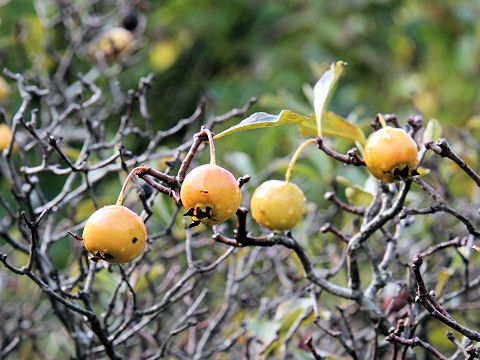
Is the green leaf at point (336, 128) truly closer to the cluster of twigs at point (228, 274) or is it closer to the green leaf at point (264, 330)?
the cluster of twigs at point (228, 274)

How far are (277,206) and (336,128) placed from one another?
13.7 inches

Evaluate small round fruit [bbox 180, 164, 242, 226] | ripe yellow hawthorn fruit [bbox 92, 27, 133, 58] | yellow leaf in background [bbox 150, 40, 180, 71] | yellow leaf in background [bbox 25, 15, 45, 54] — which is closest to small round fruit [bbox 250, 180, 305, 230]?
small round fruit [bbox 180, 164, 242, 226]

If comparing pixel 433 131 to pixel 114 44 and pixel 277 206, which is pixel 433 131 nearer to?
pixel 277 206

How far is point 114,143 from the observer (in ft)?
5.63

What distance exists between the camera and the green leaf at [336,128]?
1.40m

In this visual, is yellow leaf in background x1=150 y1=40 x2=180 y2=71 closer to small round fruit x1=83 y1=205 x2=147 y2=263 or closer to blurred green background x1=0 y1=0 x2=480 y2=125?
blurred green background x1=0 y1=0 x2=480 y2=125

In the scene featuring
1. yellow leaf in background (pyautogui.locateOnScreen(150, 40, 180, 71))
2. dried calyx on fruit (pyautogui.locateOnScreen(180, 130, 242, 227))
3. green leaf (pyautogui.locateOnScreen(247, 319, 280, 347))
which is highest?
dried calyx on fruit (pyautogui.locateOnScreen(180, 130, 242, 227))

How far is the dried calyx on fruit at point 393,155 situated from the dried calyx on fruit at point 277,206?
0.18m

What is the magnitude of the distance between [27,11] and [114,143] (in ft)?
5.77

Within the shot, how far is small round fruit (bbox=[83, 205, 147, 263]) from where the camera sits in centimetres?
103

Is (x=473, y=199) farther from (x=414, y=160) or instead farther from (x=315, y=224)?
(x=414, y=160)

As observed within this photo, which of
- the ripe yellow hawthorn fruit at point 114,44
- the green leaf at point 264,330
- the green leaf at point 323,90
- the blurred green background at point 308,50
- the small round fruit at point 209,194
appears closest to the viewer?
the small round fruit at point 209,194

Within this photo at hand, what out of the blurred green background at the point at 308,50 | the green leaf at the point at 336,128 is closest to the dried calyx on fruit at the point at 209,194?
the green leaf at the point at 336,128

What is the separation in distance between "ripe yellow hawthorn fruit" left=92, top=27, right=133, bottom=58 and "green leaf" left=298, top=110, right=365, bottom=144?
1915 mm
